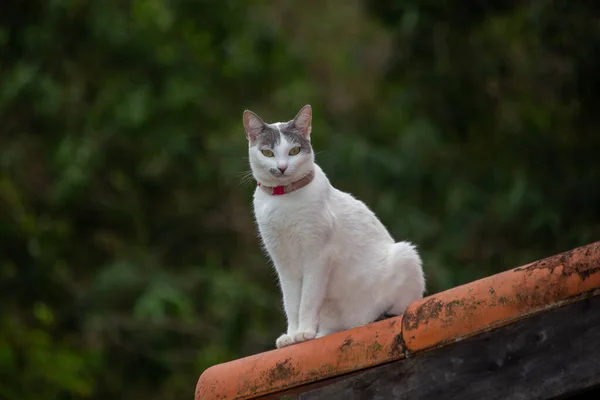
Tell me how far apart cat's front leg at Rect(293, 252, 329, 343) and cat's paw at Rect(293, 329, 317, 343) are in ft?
0.15

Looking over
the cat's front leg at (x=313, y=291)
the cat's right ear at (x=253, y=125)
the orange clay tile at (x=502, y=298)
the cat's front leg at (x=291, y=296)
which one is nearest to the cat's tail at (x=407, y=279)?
the cat's front leg at (x=313, y=291)

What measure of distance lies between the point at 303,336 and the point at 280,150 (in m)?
0.72

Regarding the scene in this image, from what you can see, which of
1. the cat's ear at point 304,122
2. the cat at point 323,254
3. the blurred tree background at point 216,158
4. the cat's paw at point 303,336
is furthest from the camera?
the blurred tree background at point 216,158

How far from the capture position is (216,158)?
12.6m

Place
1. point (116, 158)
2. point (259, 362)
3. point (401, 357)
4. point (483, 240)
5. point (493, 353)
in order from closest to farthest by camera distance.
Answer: point (493, 353), point (401, 357), point (259, 362), point (483, 240), point (116, 158)

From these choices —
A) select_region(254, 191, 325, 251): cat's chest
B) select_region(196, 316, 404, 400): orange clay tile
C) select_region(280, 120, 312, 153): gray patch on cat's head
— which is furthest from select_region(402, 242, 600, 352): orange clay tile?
select_region(280, 120, 312, 153): gray patch on cat's head

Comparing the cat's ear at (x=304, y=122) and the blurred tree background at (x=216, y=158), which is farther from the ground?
the cat's ear at (x=304, y=122)

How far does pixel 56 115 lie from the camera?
12555mm

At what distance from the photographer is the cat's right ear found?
165 inches

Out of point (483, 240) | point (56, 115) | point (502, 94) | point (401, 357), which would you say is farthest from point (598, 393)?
point (56, 115)

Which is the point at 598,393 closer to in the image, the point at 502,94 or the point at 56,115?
the point at 502,94

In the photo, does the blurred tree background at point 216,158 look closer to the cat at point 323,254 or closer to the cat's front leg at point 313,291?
the cat at point 323,254

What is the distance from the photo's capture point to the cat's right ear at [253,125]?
13.8 feet

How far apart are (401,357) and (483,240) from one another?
857 cm
